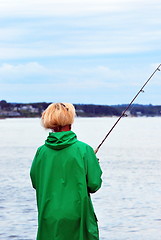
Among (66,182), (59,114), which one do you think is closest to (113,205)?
(66,182)

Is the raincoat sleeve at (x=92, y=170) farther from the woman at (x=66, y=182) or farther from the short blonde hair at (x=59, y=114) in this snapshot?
the short blonde hair at (x=59, y=114)

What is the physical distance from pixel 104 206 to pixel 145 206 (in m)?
0.92

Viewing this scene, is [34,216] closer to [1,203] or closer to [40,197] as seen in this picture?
[1,203]

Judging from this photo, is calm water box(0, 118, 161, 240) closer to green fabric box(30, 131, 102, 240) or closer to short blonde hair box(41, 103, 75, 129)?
green fabric box(30, 131, 102, 240)

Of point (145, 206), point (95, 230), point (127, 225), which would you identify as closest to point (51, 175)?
point (95, 230)

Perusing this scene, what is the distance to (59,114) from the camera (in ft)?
14.6

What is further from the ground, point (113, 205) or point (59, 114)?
point (59, 114)

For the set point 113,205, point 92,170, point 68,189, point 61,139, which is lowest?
point 113,205

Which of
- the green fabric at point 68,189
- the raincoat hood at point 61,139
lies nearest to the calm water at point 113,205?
the green fabric at point 68,189

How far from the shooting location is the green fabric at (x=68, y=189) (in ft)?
14.7

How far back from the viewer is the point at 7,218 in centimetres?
1319

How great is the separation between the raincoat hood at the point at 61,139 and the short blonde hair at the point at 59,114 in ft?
0.22

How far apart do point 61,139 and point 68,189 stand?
1.10ft

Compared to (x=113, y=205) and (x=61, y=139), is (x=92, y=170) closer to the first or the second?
(x=61, y=139)
